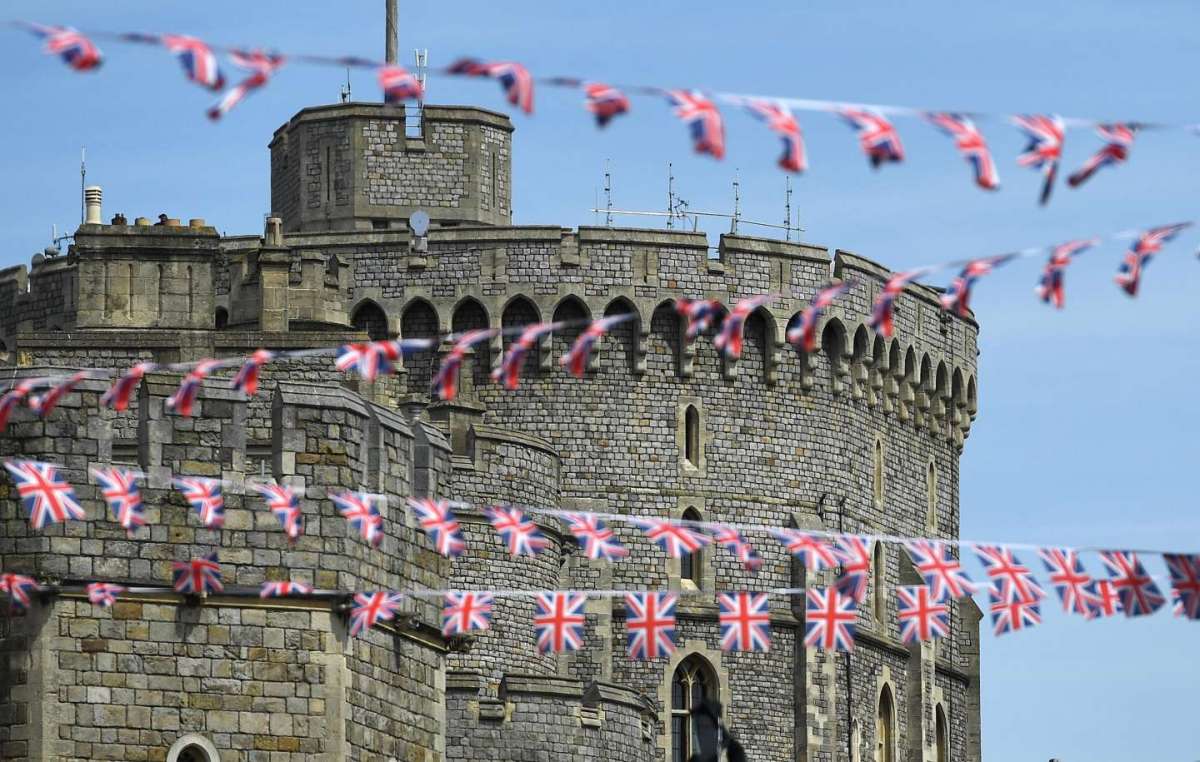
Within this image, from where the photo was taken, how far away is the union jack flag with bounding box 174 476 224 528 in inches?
1170

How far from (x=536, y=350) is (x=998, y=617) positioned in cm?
3366

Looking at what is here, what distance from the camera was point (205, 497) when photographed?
29875 mm

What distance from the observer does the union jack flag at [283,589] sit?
3083 cm

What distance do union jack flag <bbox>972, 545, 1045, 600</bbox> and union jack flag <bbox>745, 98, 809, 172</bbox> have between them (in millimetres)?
6255

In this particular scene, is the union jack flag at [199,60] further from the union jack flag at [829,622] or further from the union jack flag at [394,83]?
the union jack flag at [829,622]

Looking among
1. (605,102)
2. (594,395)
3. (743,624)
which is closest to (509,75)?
(605,102)

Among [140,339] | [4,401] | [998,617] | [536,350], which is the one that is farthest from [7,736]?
[536,350]

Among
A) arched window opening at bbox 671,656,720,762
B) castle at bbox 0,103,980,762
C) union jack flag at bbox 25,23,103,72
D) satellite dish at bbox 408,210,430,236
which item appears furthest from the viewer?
satellite dish at bbox 408,210,430,236

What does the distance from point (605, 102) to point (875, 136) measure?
1698mm

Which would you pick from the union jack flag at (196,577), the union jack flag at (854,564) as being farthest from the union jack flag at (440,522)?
the union jack flag at (854,564)

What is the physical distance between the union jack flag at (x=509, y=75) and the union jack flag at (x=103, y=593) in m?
8.82

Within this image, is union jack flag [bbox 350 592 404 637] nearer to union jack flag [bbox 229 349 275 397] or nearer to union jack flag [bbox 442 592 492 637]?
union jack flag [bbox 442 592 492 637]

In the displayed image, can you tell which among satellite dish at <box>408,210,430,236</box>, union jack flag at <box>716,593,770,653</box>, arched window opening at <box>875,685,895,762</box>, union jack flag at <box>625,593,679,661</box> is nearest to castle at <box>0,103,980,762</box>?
arched window opening at <box>875,685,895,762</box>

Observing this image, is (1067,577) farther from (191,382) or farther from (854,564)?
(191,382)
